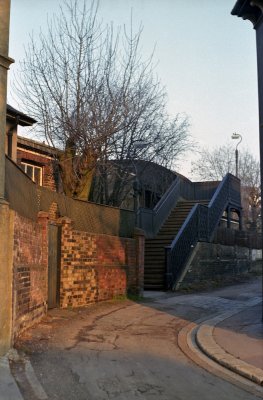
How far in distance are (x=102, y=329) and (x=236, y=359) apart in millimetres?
3387

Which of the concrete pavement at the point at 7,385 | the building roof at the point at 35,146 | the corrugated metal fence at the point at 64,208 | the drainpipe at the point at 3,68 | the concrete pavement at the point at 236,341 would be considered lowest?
the concrete pavement at the point at 236,341

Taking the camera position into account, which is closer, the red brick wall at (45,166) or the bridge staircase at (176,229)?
the bridge staircase at (176,229)

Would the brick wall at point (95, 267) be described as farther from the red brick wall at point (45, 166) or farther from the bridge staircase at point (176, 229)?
the red brick wall at point (45, 166)

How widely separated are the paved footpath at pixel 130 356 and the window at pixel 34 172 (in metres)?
7.59

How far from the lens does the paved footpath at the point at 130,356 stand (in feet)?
20.0

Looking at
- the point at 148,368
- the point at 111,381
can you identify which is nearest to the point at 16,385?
the point at 111,381

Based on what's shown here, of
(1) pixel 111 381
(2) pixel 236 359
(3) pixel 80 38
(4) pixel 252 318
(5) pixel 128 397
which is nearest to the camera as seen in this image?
(5) pixel 128 397

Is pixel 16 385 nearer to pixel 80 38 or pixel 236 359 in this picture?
pixel 236 359

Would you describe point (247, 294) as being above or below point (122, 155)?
below

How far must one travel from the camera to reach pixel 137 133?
814 inches

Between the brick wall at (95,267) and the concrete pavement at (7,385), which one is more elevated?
the brick wall at (95,267)

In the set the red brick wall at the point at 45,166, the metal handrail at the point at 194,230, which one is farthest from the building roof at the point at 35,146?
the metal handrail at the point at 194,230

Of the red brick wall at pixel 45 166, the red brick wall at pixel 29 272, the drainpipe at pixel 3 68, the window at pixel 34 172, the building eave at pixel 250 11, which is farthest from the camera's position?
the window at pixel 34 172

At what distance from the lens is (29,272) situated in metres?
9.61
